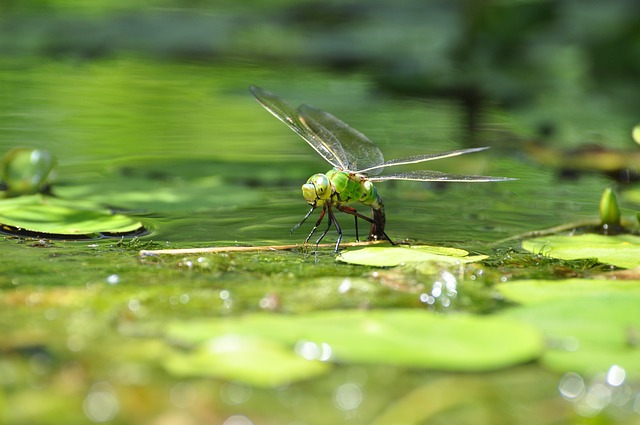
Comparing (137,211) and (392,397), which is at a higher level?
(392,397)

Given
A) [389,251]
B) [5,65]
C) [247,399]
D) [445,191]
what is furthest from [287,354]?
[5,65]

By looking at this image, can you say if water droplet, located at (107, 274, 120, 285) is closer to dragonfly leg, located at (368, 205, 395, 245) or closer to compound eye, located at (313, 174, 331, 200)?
compound eye, located at (313, 174, 331, 200)

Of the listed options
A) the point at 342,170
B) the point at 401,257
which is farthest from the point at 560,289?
the point at 342,170

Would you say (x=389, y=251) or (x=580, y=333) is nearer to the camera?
(x=580, y=333)

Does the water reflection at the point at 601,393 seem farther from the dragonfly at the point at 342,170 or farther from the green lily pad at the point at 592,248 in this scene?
the dragonfly at the point at 342,170

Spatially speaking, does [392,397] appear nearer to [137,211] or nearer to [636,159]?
[137,211]

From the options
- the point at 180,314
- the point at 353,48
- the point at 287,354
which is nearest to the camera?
the point at 287,354

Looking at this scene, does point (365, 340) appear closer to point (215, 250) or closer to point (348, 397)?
point (348, 397)
